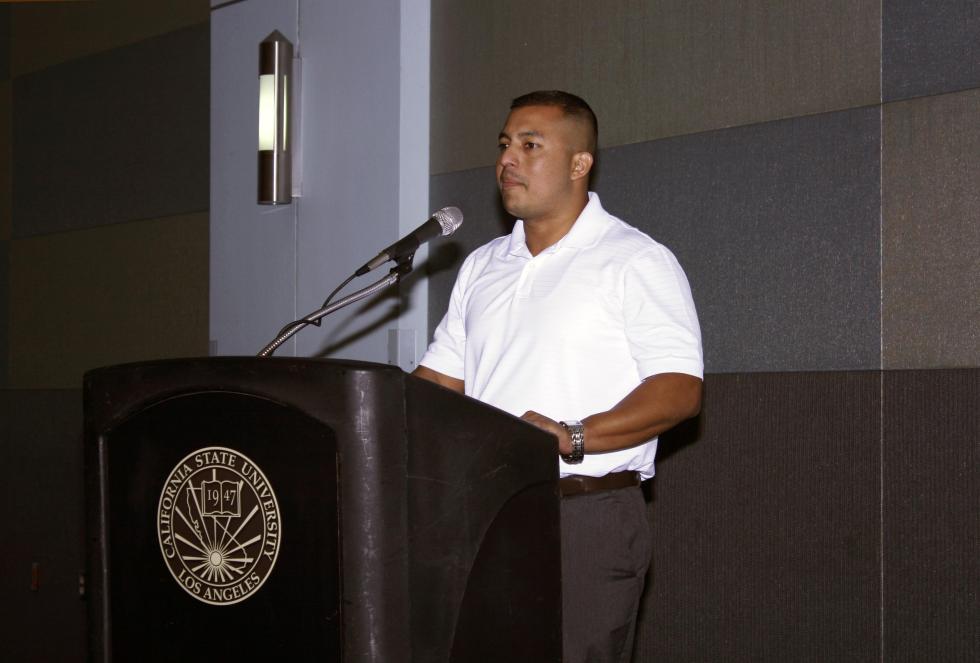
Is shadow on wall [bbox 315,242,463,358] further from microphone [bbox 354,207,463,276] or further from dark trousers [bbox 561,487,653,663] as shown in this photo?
dark trousers [bbox 561,487,653,663]

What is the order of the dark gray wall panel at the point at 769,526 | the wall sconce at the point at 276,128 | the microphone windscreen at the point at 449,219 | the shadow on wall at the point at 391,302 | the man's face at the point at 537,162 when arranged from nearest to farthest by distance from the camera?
the microphone windscreen at the point at 449,219 → the man's face at the point at 537,162 → the dark gray wall panel at the point at 769,526 → the shadow on wall at the point at 391,302 → the wall sconce at the point at 276,128

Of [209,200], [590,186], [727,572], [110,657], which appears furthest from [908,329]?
[209,200]

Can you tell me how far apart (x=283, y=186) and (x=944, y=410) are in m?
2.04

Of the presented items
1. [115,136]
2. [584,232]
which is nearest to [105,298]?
[115,136]

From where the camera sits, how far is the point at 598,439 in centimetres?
172

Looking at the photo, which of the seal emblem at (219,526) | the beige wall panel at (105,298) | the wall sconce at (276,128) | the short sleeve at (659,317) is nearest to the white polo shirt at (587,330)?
the short sleeve at (659,317)

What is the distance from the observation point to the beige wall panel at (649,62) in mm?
2436

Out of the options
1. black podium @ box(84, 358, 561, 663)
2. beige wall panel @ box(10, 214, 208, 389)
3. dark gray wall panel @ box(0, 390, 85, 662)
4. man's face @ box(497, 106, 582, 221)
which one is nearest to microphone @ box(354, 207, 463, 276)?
man's face @ box(497, 106, 582, 221)

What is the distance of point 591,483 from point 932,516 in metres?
0.76

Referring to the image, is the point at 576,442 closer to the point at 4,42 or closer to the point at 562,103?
the point at 562,103

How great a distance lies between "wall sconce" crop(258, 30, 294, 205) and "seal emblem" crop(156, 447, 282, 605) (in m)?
2.27

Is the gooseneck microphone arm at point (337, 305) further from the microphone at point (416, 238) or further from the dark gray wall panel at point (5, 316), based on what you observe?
the dark gray wall panel at point (5, 316)

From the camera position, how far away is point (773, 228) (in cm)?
251

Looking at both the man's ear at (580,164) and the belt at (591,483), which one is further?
the man's ear at (580,164)
